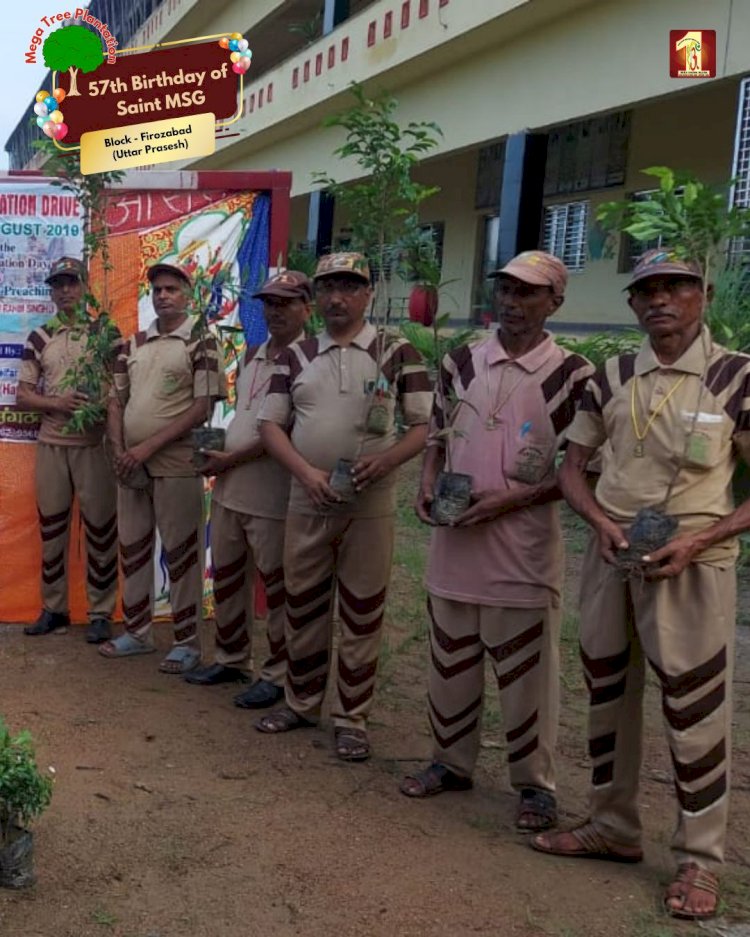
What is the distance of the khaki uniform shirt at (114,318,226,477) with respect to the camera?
17.6ft

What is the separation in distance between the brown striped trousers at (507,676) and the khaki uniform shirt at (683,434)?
2.07 feet

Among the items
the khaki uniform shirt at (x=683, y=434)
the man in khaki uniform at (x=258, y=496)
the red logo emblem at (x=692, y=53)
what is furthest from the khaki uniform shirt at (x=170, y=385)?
the red logo emblem at (x=692, y=53)

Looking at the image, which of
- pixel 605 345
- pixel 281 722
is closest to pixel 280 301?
pixel 281 722

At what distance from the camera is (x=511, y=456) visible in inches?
148

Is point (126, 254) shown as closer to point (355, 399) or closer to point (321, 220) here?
point (355, 399)

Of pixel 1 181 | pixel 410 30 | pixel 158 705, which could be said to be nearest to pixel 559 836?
pixel 158 705

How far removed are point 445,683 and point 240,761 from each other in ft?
3.11

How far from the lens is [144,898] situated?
10.6 ft

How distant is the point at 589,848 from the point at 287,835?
968 mm

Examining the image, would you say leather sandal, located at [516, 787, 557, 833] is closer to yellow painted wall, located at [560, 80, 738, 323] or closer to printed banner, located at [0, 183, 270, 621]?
printed banner, located at [0, 183, 270, 621]

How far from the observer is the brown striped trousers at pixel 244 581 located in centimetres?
492

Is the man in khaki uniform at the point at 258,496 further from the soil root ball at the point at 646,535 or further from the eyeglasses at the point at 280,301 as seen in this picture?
the soil root ball at the point at 646,535

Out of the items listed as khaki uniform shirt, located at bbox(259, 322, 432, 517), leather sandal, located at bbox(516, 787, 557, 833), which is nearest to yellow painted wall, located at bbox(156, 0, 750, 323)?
khaki uniform shirt, located at bbox(259, 322, 432, 517)

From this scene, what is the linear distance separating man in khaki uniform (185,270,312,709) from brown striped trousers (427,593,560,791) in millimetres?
1093
